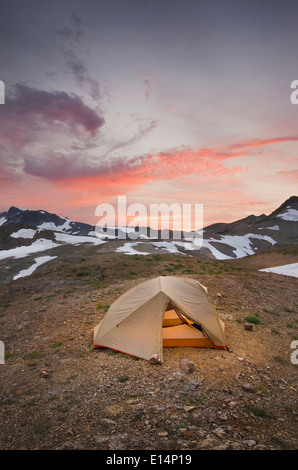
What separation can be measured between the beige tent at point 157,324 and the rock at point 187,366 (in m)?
0.93

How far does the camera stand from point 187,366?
8.48 metres

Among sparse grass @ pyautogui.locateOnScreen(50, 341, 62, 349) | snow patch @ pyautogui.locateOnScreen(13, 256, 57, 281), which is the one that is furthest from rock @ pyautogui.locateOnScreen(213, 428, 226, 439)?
snow patch @ pyautogui.locateOnScreen(13, 256, 57, 281)

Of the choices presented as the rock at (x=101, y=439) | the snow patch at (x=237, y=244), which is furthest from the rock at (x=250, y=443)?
the snow patch at (x=237, y=244)

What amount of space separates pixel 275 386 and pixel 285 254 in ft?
152

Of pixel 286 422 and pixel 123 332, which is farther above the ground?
pixel 123 332

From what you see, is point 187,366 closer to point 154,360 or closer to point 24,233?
point 154,360

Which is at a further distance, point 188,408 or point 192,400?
point 192,400

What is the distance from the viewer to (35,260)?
5188cm

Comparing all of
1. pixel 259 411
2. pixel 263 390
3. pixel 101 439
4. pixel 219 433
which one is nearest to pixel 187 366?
pixel 263 390

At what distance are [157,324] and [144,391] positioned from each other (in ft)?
8.45

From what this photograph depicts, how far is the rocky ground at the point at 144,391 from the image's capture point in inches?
230

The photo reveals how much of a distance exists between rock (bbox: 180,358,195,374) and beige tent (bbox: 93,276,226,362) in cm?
93
